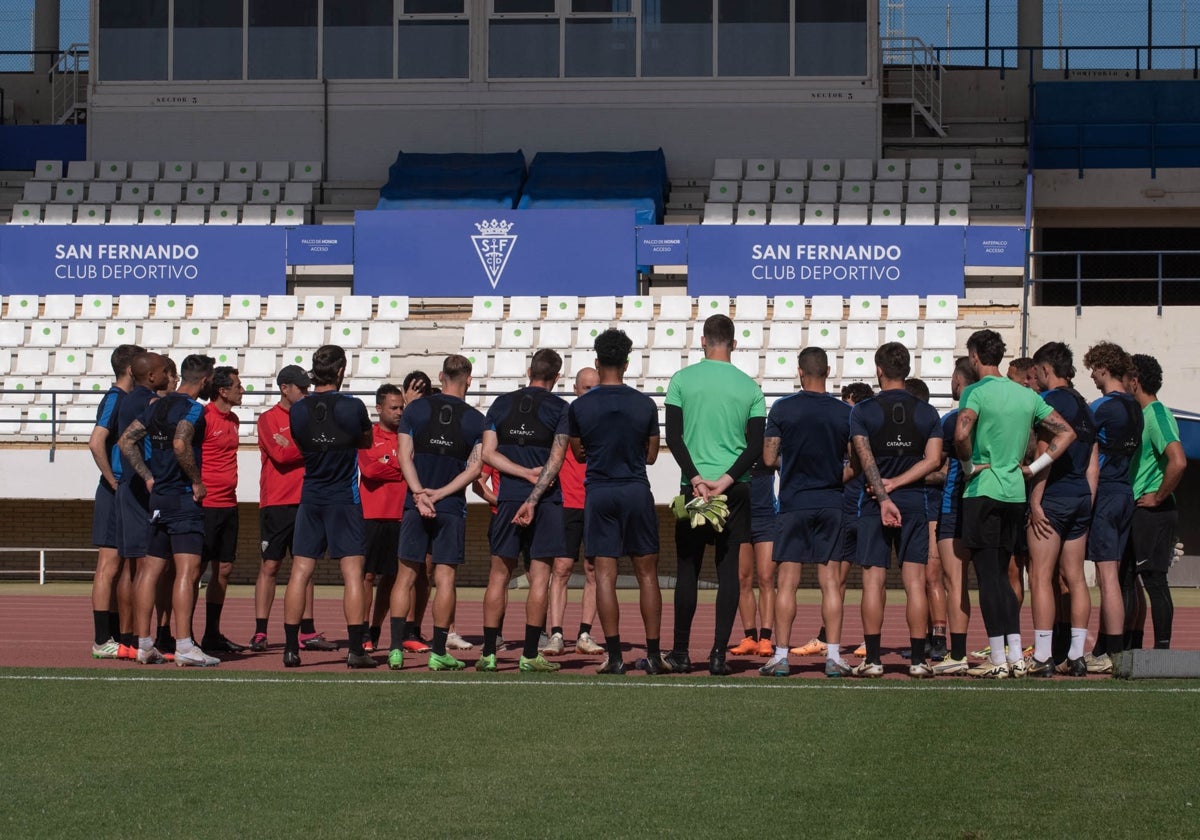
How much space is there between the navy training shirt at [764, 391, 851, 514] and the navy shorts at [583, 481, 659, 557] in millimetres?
814

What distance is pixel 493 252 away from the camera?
23438 mm

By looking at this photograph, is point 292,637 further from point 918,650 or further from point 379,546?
point 918,650

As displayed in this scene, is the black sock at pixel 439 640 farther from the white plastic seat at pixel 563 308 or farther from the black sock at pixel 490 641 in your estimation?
the white plastic seat at pixel 563 308

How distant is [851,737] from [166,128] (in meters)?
24.2

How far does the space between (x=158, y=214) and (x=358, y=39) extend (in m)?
4.79

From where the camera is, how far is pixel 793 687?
8.52m

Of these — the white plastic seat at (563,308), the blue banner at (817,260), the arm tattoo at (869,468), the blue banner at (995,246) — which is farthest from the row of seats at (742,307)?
the arm tattoo at (869,468)

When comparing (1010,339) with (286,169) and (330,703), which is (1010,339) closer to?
(286,169)

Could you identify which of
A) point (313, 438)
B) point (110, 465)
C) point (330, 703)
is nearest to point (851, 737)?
point (330, 703)

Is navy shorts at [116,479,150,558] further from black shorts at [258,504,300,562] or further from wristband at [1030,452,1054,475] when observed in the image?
wristband at [1030,452,1054,475]

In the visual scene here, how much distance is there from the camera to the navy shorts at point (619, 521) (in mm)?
9148

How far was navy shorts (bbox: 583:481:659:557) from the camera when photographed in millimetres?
9148

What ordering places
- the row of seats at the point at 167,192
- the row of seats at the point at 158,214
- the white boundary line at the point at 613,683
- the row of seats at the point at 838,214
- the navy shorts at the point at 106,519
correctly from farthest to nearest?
1. the row of seats at the point at 167,192
2. the row of seats at the point at 158,214
3. the row of seats at the point at 838,214
4. the navy shorts at the point at 106,519
5. the white boundary line at the point at 613,683

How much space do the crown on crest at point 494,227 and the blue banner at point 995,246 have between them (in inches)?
255
